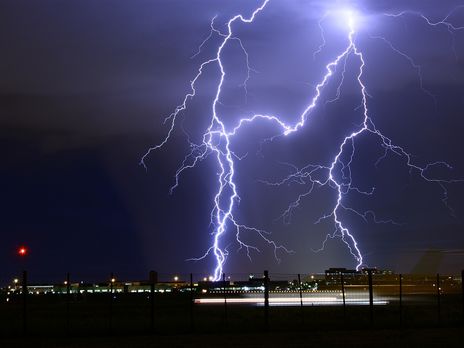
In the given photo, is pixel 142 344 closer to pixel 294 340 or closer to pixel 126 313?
pixel 294 340

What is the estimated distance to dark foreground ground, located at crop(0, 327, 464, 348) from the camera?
17.7 m

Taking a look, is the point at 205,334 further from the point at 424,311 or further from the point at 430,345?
the point at 424,311

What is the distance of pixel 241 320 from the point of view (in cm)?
2550

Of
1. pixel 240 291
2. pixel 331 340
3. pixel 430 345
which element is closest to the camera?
pixel 430 345

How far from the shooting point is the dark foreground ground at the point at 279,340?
698 inches

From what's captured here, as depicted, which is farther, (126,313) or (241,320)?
(126,313)

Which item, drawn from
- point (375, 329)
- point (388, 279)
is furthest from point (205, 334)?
point (388, 279)

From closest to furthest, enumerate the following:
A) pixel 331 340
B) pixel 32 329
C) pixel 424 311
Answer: pixel 331 340
pixel 32 329
pixel 424 311

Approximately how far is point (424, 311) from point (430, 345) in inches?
559

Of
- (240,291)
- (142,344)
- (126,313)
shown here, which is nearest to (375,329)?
(142,344)

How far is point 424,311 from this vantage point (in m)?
31.0

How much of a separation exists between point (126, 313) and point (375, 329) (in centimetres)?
1281

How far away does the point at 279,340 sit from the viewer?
18656mm

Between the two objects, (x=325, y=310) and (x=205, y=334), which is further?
(x=325, y=310)
